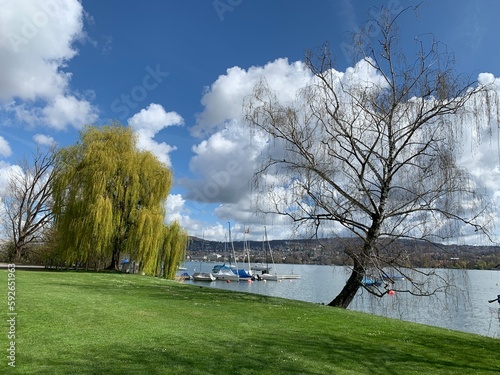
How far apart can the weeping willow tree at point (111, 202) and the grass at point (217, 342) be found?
13953mm

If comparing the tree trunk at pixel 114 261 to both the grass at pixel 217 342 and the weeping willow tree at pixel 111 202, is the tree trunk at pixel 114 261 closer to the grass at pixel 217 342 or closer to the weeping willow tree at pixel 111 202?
the weeping willow tree at pixel 111 202

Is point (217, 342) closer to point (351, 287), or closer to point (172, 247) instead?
point (351, 287)

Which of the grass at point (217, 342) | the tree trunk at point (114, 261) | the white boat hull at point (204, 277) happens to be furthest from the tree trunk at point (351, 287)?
the white boat hull at point (204, 277)

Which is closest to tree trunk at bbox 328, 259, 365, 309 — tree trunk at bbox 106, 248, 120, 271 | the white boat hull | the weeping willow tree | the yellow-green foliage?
the weeping willow tree

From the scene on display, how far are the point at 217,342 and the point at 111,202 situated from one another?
66.4 feet

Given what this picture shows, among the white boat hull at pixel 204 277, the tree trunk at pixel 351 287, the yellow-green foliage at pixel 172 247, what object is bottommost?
the white boat hull at pixel 204 277

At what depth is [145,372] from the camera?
A: 5.08 meters

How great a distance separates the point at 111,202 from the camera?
25188 mm

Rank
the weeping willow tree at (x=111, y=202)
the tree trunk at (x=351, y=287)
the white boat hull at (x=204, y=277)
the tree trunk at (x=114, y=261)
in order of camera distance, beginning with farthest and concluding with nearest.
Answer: the white boat hull at (x=204, y=277)
the tree trunk at (x=114, y=261)
the weeping willow tree at (x=111, y=202)
the tree trunk at (x=351, y=287)

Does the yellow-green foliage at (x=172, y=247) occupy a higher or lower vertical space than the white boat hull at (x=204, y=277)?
higher

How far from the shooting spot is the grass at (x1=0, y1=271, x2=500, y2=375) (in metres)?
5.46

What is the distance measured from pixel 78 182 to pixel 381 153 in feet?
66.6

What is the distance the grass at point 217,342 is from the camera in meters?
5.46

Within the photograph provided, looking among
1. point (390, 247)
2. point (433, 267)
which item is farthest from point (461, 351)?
point (390, 247)
